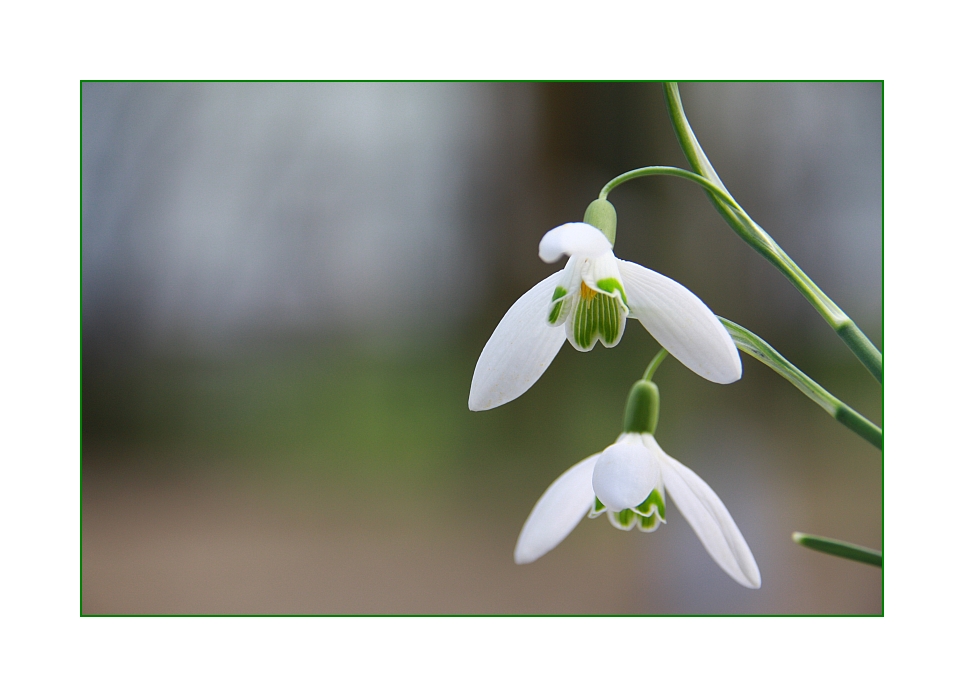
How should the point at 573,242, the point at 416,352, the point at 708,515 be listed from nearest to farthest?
1. the point at 573,242
2. the point at 708,515
3. the point at 416,352

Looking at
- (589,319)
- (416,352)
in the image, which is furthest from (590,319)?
(416,352)

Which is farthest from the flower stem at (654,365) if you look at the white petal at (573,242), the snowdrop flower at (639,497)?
the white petal at (573,242)

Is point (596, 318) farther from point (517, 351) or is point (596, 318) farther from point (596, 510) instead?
point (596, 510)

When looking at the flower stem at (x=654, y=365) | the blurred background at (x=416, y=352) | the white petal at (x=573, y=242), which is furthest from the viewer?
the blurred background at (x=416, y=352)

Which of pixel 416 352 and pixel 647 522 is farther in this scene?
pixel 416 352

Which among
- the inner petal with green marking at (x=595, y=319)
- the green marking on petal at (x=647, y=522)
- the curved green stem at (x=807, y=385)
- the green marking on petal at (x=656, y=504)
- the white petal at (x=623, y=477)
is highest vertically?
the inner petal with green marking at (x=595, y=319)

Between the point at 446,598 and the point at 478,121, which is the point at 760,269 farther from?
the point at 446,598

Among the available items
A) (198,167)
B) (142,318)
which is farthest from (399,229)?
(142,318)

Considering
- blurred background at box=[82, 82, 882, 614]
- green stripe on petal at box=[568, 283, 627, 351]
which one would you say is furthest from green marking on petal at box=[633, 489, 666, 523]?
blurred background at box=[82, 82, 882, 614]

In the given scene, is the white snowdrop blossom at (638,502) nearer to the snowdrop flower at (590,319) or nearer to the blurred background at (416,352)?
the snowdrop flower at (590,319)
